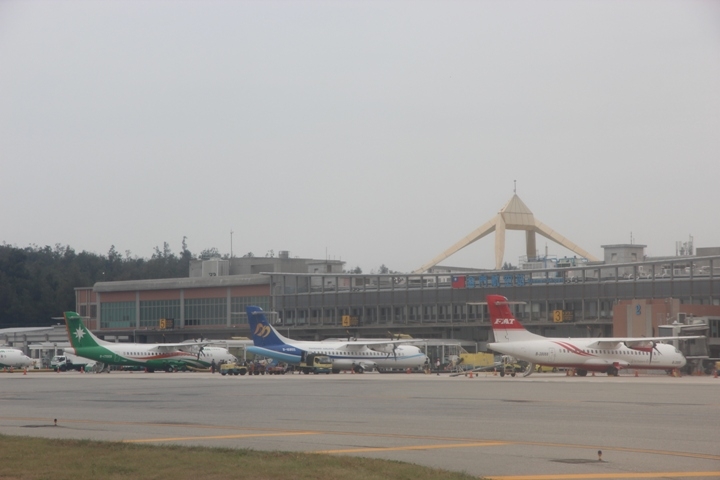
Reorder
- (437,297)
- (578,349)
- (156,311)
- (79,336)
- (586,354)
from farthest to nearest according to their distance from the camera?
(156,311) < (437,297) < (79,336) < (586,354) < (578,349)

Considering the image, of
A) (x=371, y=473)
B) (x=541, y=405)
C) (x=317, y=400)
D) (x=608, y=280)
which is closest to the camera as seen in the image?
(x=371, y=473)

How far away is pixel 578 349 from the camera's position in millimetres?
59531

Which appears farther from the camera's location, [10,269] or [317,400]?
[10,269]

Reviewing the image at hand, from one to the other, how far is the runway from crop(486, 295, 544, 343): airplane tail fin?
1835 cm

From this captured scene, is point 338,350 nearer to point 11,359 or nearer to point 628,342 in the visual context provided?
point 628,342

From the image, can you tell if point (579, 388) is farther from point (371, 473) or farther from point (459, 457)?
point (371, 473)

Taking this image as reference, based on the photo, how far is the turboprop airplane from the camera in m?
72.2

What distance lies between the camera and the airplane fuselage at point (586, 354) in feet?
192

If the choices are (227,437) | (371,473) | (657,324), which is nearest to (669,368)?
(657,324)

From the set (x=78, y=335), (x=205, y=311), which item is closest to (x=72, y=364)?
(x=78, y=335)

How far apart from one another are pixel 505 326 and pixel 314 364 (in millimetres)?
17882

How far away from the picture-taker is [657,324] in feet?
225

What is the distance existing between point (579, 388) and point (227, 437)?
85.0ft

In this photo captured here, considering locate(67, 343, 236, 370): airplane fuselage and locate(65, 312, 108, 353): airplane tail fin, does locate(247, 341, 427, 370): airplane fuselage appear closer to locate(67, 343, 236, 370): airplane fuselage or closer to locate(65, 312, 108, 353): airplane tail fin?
locate(67, 343, 236, 370): airplane fuselage
